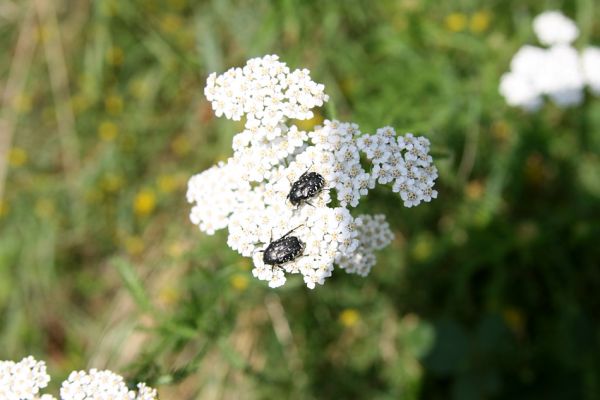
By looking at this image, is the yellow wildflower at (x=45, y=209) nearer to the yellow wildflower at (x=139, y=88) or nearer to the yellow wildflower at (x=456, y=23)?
the yellow wildflower at (x=139, y=88)

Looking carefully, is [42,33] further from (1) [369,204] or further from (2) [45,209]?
(1) [369,204]

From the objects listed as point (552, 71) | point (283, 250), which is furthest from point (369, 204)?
point (552, 71)

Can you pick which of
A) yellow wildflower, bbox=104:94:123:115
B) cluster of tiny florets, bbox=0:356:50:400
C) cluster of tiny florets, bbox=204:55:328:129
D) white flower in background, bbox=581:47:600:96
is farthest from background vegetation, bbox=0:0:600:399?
cluster of tiny florets, bbox=204:55:328:129

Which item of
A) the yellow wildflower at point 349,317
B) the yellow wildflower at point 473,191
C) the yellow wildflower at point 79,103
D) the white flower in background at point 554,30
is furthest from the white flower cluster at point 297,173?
the yellow wildflower at point 79,103

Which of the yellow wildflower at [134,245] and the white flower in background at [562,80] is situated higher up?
the yellow wildflower at [134,245]

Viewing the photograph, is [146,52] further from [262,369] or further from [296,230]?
[296,230]

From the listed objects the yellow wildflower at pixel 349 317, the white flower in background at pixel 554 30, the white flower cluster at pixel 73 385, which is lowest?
the white flower cluster at pixel 73 385

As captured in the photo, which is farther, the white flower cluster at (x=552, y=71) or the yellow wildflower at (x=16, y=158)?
the yellow wildflower at (x=16, y=158)
